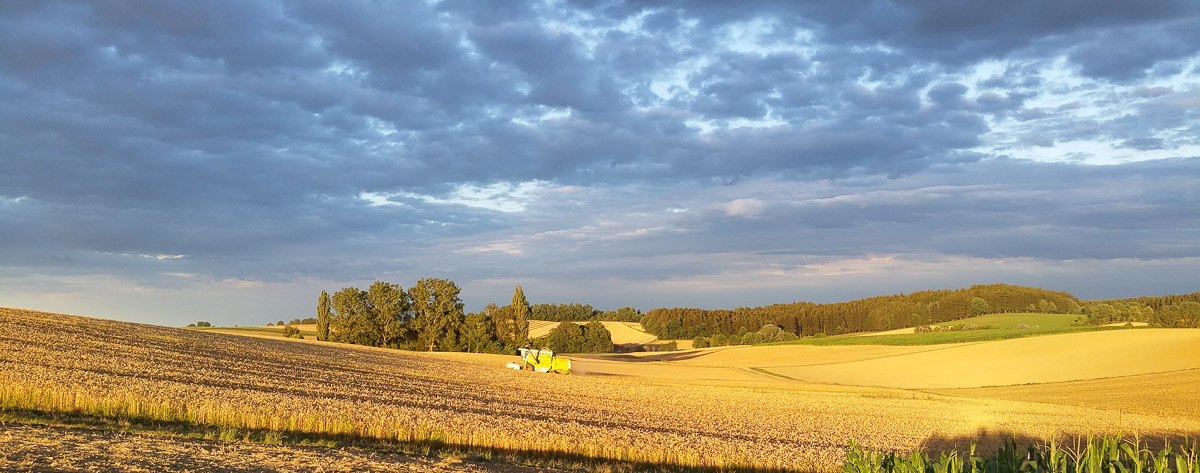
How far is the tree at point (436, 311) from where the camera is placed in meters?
74.7

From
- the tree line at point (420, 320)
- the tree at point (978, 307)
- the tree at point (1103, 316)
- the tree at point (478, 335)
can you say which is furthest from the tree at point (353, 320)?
the tree at point (978, 307)

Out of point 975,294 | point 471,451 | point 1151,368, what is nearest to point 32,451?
point 471,451

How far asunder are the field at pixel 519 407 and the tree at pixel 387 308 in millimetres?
38835

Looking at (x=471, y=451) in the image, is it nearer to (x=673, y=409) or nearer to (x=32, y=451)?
(x=32, y=451)

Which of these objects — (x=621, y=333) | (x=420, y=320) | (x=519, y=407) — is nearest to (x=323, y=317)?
(x=420, y=320)

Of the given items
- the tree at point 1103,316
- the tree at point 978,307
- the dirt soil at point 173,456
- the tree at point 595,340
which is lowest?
the tree at point 595,340

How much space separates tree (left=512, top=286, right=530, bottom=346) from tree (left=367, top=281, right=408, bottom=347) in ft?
40.4

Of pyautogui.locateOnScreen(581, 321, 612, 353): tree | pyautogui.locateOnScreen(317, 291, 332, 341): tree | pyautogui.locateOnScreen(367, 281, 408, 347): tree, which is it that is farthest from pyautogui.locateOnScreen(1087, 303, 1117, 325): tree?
pyautogui.locateOnScreen(317, 291, 332, 341): tree

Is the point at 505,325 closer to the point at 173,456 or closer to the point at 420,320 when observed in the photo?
the point at 420,320

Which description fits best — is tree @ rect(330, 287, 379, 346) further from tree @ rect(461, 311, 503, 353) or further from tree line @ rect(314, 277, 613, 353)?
tree @ rect(461, 311, 503, 353)

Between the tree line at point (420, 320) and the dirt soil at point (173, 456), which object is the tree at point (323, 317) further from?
the dirt soil at point (173, 456)

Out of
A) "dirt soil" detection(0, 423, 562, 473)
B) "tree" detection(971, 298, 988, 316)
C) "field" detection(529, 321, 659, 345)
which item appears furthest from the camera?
"tree" detection(971, 298, 988, 316)

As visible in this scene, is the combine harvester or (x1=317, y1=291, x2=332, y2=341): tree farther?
(x1=317, y1=291, x2=332, y2=341): tree

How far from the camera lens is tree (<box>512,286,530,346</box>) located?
7600 cm
